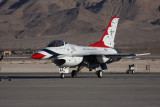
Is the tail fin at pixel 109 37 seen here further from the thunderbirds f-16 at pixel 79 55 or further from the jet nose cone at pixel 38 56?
the jet nose cone at pixel 38 56

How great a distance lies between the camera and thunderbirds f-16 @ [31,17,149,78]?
102ft

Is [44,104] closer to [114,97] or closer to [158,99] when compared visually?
[114,97]

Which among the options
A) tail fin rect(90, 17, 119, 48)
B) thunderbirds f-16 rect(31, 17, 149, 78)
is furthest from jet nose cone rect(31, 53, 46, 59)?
tail fin rect(90, 17, 119, 48)

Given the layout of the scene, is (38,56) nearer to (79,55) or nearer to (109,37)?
(79,55)

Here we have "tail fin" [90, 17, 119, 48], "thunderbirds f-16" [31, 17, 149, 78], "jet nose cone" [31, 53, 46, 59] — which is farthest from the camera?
"tail fin" [90, 17, 119, 48]

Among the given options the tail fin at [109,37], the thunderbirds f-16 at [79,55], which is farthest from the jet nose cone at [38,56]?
the tail fin at [109,37]

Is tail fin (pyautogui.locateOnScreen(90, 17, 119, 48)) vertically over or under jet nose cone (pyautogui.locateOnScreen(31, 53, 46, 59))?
over

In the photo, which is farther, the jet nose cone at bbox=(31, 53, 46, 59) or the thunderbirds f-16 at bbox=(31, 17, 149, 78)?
the thunderbirds f-16 at bbox=(31, 17, 149, 78)

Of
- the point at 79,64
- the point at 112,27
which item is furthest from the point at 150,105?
the point at 112,27

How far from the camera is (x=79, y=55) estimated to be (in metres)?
32.9

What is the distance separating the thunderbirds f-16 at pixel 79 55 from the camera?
31219 mm

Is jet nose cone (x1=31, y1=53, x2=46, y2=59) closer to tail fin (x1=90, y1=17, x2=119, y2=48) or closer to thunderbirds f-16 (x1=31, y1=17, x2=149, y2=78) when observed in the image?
thunderbirds f-16 (x1=31, y1=17, x2=149, y2=78)

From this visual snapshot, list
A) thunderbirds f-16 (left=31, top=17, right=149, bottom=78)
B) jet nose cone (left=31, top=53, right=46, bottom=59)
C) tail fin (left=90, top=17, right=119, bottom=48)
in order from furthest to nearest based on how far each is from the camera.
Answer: tail fin (left=90, top=17, right=119, bottom=48), thunderbirds f-16 (left=31, top=17, right=149, bottom=78), jet nose cone (left=31, top=53, right=46, bottom=59)

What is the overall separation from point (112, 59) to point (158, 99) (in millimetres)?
18474
